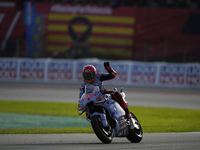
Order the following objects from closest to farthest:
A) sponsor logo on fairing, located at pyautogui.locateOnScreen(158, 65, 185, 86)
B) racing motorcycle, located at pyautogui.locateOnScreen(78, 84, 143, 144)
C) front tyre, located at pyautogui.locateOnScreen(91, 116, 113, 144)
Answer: front tyre, located at pyautogui.locateOnScreen(91, 116, 113, 144)
racing motorcycle, located at pyautogui.locateOnScreen(78, 84, 143, 144)
sponsor logo on fairing, located at pyautogui.locateOnScreen(158, 65, 185, 86)

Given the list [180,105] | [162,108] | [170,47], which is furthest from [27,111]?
[170,47]

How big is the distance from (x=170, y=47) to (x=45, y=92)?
9863mm

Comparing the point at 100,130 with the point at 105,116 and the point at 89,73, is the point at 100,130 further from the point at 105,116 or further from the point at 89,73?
the point at 89,73

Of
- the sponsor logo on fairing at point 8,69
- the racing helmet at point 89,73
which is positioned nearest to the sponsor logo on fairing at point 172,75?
the sponsor logo on fairing at point 8,69

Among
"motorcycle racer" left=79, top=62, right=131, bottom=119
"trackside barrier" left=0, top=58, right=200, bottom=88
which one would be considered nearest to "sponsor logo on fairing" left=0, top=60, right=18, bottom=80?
"trackside barrier" left=0, top=58, right=200, bottom=88

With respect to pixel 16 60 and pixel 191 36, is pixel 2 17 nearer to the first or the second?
pixel 16 60

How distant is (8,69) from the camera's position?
23406 mm

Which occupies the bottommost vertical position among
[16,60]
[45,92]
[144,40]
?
[45,92]

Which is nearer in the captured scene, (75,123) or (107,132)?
(107,132)

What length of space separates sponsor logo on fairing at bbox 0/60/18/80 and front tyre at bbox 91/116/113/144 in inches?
680

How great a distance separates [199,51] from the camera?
26047 mm

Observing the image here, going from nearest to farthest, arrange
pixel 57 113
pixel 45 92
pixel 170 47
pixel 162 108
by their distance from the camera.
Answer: pixel 57 113
pixel 162 108
pixel 45 92
pixel 170 47

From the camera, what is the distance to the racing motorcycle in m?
6.83

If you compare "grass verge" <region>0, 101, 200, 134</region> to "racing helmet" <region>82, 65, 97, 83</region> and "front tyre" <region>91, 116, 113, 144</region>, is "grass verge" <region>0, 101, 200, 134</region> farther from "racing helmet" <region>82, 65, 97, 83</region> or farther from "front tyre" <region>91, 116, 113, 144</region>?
"racing helmet" <region>82, 65, 97, 83</region>
